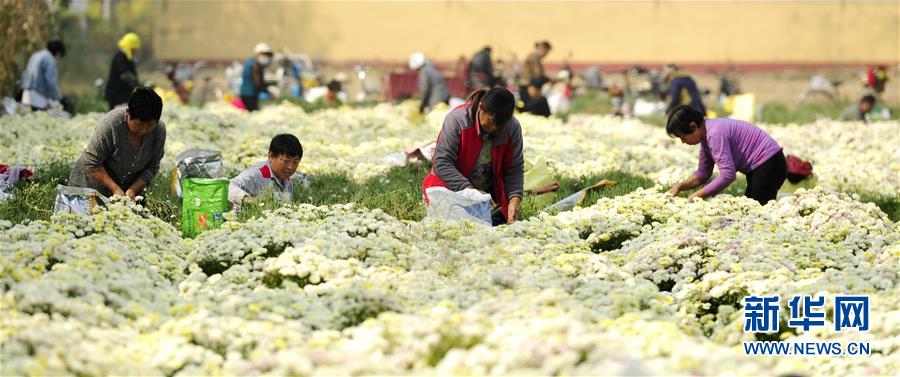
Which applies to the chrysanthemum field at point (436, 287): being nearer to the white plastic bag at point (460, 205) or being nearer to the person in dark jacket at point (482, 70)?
the white plastic bag at point (460, 205)

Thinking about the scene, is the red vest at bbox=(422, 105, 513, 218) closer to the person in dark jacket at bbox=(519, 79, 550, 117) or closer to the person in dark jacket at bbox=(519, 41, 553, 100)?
the person in dark jacket at bbox=(519, 79, 550, 117)

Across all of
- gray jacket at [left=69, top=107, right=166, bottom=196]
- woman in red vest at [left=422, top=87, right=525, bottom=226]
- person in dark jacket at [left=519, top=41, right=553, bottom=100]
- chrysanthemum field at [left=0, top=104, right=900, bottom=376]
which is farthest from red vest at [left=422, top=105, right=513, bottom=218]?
person in dark jacket at [left=519, top=41, right=553, bottom=100]

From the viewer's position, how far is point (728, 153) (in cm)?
1009

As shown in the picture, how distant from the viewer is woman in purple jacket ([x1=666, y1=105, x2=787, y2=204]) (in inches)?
387

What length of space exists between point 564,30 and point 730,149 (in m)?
28.0

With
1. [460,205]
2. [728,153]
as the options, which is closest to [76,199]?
[460,205]

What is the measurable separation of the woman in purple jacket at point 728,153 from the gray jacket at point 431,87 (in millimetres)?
9977

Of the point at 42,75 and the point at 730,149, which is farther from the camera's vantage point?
the point at 42,75

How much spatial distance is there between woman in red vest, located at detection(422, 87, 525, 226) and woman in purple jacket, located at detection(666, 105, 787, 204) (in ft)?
4.29

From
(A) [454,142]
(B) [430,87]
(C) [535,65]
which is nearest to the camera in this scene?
(A) [454,142]

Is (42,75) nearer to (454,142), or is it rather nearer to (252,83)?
(252,83)

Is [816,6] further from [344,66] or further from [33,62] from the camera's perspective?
[33,62]

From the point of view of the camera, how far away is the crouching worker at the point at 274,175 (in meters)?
9.71

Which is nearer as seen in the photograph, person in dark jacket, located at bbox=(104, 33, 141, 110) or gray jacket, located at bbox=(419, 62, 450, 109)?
person in dark jacket, located at bbox=(104, 33, 141, 110)
